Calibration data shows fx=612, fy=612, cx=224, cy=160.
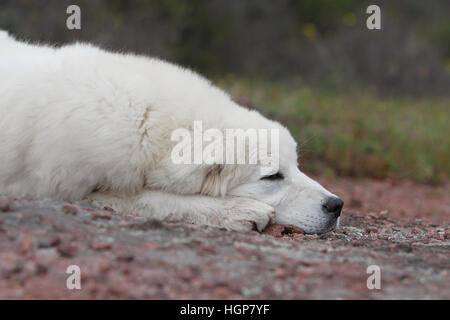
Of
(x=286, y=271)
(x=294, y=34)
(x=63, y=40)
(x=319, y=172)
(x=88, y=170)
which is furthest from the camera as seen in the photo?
(x=294, y=34)

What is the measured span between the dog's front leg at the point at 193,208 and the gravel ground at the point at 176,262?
349 millimetres

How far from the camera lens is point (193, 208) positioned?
3.76 m

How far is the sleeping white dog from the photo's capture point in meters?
3.60

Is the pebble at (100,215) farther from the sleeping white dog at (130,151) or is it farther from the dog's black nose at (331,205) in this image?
the dog's black nose at (331,205)

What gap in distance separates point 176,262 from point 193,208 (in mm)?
1014

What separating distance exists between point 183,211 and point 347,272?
1239 millimetres

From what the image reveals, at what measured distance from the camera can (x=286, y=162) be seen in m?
3.98

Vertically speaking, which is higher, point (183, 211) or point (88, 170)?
point (88, 170)

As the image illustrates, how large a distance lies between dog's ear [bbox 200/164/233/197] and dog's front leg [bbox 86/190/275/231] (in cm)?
6

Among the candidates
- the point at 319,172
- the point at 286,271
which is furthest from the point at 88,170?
the point at 319,172

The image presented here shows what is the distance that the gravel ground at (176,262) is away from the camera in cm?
256

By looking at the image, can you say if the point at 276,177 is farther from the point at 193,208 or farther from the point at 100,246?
the point at 100,246

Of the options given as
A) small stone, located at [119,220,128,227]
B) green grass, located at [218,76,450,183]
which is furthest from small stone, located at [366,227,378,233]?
green grass, located at [218,76,450,183]
